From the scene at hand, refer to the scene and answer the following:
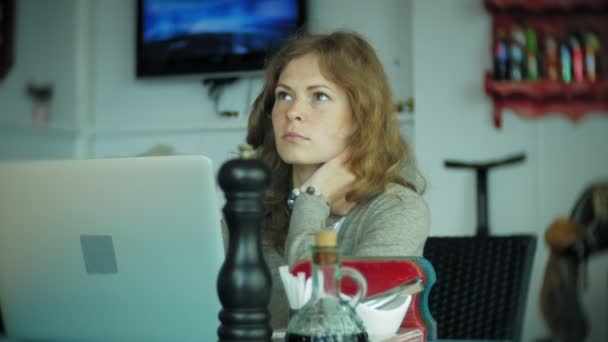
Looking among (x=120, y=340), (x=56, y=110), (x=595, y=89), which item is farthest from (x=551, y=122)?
(x=120, y=340)

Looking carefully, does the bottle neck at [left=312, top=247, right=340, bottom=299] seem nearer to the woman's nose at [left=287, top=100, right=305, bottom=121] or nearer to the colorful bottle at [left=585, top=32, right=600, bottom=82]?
the woman's nose at [left=287, top=100, right=305, bottom=121]

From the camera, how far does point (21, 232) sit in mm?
976

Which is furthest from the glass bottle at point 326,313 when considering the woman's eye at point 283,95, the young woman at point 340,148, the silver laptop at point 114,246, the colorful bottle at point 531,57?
the colorful bottle at point 531,57

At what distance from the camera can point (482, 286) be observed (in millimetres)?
1461

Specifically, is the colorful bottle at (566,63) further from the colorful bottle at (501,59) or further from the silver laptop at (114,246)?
the silver laptop at (114,246)

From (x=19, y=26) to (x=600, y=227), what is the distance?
4099mm

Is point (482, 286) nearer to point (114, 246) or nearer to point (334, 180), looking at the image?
point (334, 180)

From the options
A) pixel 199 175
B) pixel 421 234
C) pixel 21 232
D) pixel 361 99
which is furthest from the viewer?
pixel 361 99

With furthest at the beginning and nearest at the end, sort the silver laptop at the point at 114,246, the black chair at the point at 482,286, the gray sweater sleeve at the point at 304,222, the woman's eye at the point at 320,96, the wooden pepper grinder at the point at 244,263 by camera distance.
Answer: the woman's eye at the point at 320,96, the black chair at the point at 482,286, the gray sweater sleeve at the point at 304,222, the silver laptop at the point at 114,246, the wooden pepper grinder at the point at 244,263

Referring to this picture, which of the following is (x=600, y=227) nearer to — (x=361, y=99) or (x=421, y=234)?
(x=421, y=234)

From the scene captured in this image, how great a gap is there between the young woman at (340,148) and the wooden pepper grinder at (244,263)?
0.76 metres

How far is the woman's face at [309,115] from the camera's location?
4.95ft

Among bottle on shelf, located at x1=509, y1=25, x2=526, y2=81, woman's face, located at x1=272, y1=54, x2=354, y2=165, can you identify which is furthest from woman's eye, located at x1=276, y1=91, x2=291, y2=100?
bottle on shelf, located at x1=509, y1=25, x2=526, y2=81

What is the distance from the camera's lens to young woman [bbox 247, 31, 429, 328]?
148 centimetres
